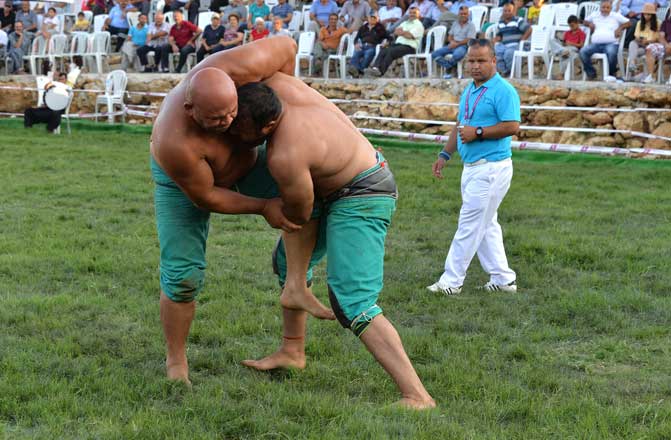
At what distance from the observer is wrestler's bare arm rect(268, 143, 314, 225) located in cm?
403

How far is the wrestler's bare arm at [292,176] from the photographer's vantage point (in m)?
4.03

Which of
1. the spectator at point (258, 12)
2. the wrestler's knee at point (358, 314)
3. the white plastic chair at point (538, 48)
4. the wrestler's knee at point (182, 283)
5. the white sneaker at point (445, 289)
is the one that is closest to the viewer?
the wrestler's knee at point (358, 314)

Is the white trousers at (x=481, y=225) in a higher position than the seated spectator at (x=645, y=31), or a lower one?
lower

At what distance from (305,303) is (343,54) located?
14.6m

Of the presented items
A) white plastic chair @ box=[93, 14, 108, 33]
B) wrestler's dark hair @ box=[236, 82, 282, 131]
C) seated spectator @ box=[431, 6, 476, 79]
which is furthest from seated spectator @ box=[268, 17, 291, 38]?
wrestler's dark hair @ box=[236, 82, 282, 131]

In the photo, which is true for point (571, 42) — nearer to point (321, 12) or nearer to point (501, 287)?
point (321, 12)

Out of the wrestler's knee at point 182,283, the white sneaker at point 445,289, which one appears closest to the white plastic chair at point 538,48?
the white sneaker at point 445,289

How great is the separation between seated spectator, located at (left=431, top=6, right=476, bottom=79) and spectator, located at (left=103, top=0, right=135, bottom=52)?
9.28 meters

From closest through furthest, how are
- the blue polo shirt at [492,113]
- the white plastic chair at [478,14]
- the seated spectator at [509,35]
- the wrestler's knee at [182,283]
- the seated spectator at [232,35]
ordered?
the wrestler's knee at [182,283] → the blue polo shirt at [492,113] → the seated spectator at [509,35] → the white plastic chair at [478,14] → the seated spectator at [232,35]

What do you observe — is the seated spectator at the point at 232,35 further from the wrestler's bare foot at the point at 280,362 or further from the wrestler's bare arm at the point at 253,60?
the wrestler's bare arm at the point at 253,60

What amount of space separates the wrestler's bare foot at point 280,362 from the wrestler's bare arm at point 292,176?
3.78ft

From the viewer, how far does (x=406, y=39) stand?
1755cm

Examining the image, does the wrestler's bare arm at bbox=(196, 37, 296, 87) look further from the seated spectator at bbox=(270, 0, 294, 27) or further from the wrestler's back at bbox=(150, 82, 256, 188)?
the seated spectator at bbox=(270, 0, 294, 27)

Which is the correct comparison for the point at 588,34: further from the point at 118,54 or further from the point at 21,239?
the point at 118,54
